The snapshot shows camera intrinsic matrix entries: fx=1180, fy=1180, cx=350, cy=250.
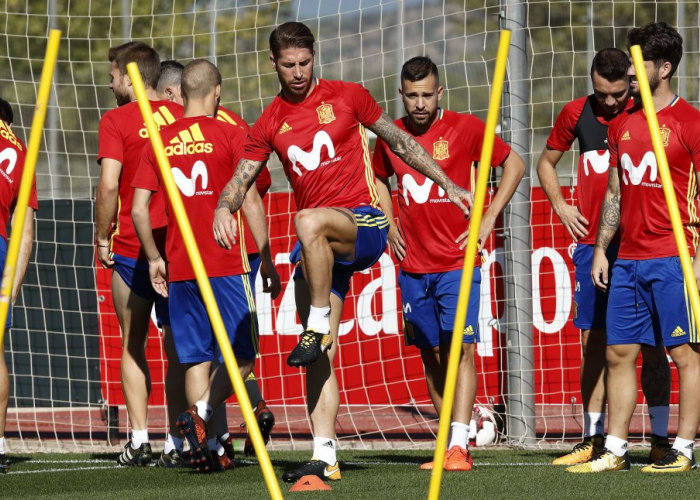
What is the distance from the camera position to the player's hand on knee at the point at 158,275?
6.54 m

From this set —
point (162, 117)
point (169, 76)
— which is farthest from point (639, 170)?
point (169, 76)

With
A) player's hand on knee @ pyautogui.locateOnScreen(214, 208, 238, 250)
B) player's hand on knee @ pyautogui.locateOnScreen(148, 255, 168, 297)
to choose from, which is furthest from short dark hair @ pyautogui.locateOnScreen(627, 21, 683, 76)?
player's hand on knee @ pyautogui.locateOnScreen(148, 255, 168, 297)

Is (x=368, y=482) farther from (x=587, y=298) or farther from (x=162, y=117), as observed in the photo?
(x=162, y=117)

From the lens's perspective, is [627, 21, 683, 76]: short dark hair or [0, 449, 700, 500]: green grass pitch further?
[627, 21, 683, 76]: short dark hair

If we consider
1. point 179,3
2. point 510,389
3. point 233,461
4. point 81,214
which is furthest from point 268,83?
point 233,461

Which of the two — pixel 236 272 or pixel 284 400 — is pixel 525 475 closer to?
pixel 236 272

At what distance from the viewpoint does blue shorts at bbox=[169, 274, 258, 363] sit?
21.0 feet

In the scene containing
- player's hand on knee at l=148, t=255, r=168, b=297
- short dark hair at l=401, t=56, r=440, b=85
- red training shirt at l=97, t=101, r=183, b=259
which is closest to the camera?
player's hand on knee at l=148, t=255, r=168, b=297

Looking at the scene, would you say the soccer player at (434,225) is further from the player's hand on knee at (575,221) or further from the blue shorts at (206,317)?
the blue shorts at (206,317)

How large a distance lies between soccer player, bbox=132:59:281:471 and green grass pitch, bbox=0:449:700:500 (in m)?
0.45

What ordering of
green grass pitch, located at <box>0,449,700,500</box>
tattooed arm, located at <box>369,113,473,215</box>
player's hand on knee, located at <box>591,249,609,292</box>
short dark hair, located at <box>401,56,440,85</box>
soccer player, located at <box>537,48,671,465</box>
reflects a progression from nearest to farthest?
green grass pitch, located at <box>0,449,700,500</box> < tattooed arm, located at <box>369,113,473,215</box> < player's hand on knee, located at <box>591,249,609,292</box> < soccer player, located at <box>537,48,671,465</box> < short dark hair, located at <box>401,56,440,85</box>

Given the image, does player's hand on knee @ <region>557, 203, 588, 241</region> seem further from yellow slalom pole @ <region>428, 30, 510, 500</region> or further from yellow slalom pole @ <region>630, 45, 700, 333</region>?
yellow slalom pole @ <region>428, 30, 510, 500</region>

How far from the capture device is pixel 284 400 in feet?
30.1

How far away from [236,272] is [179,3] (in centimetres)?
1274
